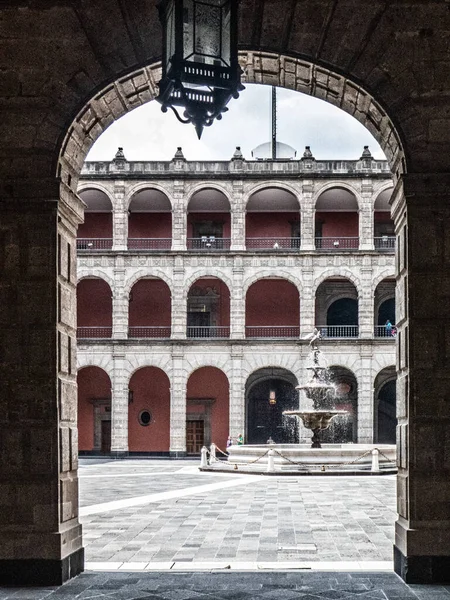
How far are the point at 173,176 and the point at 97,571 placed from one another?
26853 millimetres

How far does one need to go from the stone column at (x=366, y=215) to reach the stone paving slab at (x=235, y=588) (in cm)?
2644

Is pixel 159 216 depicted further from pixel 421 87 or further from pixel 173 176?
pixel 421 87

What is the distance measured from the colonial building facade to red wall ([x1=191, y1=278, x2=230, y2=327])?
57 mm

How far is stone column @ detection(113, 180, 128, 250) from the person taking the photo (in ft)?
110

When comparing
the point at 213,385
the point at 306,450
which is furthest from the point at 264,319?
the point at 306,450

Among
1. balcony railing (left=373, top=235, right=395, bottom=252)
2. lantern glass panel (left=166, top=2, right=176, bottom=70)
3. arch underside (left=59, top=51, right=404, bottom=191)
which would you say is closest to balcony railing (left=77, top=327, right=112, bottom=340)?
balcony railing (left=373, top=235, right=395, bottom=252)

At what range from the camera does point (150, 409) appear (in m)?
34.3

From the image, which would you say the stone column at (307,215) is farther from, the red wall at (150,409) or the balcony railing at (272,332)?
the red wall at (150,409)

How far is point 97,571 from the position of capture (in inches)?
302

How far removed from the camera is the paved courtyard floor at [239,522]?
8.56m

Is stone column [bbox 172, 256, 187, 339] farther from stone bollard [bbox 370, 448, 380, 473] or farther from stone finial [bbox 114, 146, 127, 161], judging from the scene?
stone bollard [bbox 370, 448, 380, 473]

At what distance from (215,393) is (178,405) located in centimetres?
234

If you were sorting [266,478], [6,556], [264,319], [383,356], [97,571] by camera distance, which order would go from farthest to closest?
1. [264,319]
2. [383,356]
3. [266,478]
4. [97,571]
5. [6,556]

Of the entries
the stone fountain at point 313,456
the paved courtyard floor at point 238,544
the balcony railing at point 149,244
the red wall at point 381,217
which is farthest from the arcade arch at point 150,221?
the paved courtyard floor at point 238,544
